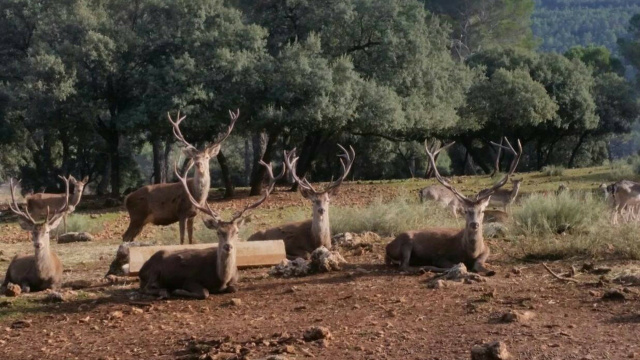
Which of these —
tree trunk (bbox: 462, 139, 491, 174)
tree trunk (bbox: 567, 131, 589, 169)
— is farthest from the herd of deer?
tree trunk (bbox: 567, 131, 589, 169)

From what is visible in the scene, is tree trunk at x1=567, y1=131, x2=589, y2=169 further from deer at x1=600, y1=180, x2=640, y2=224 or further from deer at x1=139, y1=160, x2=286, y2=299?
deer at x1=139, y1=160, x2=286, y2=299

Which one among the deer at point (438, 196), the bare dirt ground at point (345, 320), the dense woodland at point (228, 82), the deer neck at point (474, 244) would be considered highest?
the dense woodland at point (228, 82)

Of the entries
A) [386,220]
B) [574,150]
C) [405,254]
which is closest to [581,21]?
[574,150]

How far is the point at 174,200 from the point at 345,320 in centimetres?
761

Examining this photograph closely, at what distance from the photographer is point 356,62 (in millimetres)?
30188

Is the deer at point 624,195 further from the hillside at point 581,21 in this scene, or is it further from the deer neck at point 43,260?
the hillside at point 581,21

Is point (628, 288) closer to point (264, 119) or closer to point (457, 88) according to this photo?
point (264, 119)

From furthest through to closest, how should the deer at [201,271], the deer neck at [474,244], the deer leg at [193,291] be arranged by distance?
1. the deer neck at [474,244]
2. the deer at [201,271]
3. the deer leg at [193,291]

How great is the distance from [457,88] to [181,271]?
26.4 metres

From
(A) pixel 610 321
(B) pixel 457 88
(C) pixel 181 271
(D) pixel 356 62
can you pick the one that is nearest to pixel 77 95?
(D) pixel 356 62

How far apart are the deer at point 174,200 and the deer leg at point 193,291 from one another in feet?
15.0

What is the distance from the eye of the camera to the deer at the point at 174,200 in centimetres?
1524

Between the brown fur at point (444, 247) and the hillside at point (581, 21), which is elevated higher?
the hillside at point (581, 21)

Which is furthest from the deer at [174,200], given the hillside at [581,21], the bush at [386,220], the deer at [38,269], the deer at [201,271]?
the hillside at [581,21]
